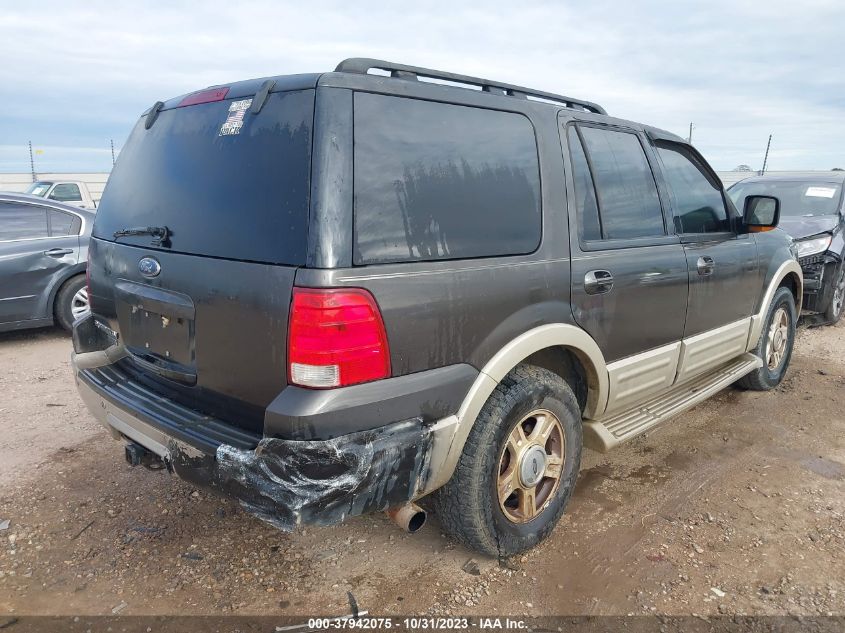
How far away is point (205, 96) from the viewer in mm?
2570

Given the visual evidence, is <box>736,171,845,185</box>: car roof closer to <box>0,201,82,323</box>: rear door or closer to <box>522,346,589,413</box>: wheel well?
<box>522,346,589,413</box>: wheel well

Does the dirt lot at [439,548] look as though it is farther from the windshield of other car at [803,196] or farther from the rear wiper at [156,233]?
the windshield of other car at [803,196]

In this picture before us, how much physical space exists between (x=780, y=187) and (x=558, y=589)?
23.4 feet

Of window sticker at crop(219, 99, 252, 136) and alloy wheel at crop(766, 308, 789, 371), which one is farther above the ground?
window sticker at crop(219, 99, 252, 136)

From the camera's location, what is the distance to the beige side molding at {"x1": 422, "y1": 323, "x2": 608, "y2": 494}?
7.50 ft

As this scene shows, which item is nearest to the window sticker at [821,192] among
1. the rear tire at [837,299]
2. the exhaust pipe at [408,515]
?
the rear tire at [837,299]

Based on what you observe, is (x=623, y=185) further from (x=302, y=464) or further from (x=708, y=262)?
(x=302, y=464)

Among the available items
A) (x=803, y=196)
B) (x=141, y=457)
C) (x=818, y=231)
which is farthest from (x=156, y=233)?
(x=803, y=196)

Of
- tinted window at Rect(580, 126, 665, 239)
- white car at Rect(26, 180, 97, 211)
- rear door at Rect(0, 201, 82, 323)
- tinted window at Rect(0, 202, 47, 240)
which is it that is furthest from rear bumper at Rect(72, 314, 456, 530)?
white car at Rect(26, 180, 97, 211)

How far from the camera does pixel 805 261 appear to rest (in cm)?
671

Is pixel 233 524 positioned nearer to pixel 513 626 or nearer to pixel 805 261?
pixel 513 626

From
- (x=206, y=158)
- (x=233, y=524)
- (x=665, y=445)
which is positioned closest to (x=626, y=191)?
(x=665, y=445)

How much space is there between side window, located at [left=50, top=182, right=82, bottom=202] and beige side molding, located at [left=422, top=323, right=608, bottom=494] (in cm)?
1469

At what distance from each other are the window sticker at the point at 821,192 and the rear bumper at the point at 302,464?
23.8 feet
